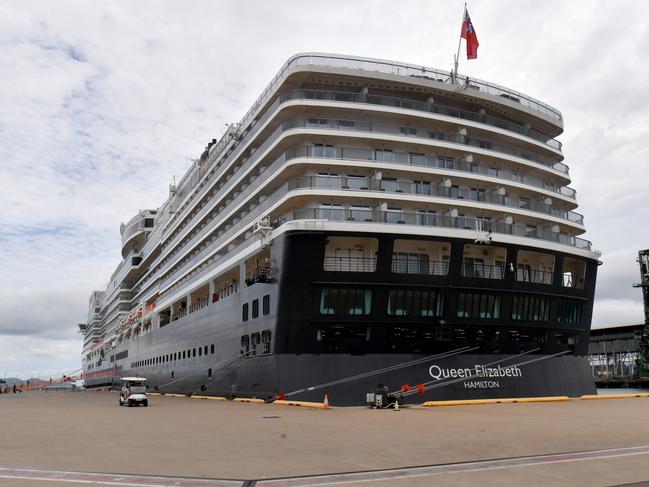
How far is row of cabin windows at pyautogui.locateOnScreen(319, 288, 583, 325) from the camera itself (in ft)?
90.4

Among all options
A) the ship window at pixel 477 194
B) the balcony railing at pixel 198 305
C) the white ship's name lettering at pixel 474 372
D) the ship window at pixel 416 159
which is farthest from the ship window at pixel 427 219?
the balcony railing at pixel 198 305

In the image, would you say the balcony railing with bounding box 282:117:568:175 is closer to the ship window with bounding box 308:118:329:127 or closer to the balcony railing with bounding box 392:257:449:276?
the ship window with bounding box 308:118:329:127

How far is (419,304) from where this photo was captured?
28141 mm

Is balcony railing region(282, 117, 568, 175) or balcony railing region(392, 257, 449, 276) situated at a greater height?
balcony railing region(282, 117, 568, 175)

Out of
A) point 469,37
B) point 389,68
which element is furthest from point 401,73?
point 469,37

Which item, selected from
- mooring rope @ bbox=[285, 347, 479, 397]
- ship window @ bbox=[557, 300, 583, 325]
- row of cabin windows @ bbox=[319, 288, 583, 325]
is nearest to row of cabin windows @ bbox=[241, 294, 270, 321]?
row of cabin windows @ bbox=[319, 288, 583, 325]

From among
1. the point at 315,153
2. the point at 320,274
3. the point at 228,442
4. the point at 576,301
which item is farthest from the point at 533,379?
the point at 228,442

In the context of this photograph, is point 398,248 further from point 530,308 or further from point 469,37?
point 469,37

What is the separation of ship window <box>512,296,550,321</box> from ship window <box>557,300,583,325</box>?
3.92ft

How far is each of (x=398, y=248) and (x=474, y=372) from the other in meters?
7.11

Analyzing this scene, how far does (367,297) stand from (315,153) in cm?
816

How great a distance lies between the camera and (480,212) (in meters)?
31.3

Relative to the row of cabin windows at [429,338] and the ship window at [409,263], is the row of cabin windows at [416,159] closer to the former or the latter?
the ship window at [409,263]

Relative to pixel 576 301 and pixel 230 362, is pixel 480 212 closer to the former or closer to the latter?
pixel 576 301
